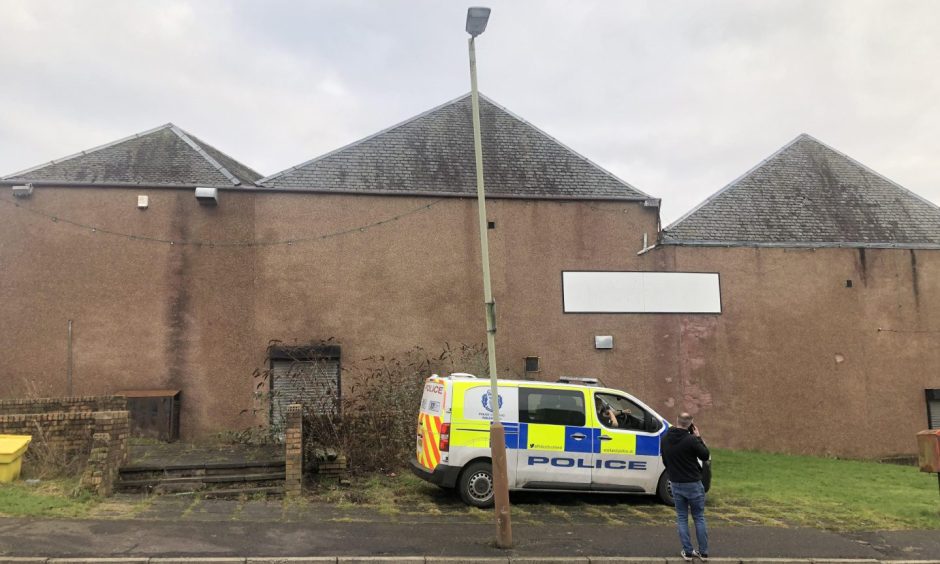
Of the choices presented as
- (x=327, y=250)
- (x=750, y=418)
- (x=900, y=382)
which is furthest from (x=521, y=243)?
(x=900, y=382)

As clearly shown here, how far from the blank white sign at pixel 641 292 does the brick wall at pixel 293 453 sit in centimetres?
787

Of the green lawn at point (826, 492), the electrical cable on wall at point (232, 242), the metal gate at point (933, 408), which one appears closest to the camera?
the green lawn at point (826, 492)

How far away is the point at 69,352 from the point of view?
14.1 metres

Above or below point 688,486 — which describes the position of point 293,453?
above

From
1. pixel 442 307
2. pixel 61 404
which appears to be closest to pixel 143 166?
pixel 61 404

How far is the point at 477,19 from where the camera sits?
7.29 meters

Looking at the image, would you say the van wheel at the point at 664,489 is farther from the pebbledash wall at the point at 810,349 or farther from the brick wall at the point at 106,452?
the brick wall at the point at 106,452

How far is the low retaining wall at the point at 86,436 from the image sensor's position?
908cm

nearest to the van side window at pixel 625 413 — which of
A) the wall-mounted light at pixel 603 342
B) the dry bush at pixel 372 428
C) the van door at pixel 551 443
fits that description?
the van door at pixel 551 443

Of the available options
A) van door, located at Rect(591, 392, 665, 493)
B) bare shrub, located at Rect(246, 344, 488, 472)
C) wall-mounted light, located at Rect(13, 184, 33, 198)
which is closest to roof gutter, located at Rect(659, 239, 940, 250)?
bare shrub, located at Rect(246, 344, 488, 472)

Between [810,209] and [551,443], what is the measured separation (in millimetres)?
12209

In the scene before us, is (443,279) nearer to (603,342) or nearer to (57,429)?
(603,342)

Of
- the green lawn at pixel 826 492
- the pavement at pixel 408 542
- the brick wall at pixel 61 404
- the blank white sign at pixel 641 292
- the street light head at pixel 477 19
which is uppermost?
the street light head at pixel 477 19

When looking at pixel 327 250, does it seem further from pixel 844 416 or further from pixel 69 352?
pixel 844 416
